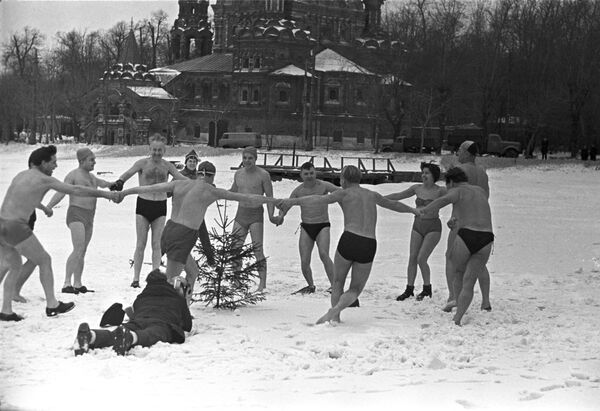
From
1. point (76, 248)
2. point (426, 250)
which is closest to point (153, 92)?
point (76, 248)

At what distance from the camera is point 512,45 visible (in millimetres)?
15523

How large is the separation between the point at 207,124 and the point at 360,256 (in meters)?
4.97

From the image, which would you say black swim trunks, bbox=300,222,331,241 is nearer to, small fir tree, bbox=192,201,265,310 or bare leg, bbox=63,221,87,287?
small fir tree, bbox=192,201,265,310

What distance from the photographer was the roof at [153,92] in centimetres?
1370

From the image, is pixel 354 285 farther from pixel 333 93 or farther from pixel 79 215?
pixel 333 93

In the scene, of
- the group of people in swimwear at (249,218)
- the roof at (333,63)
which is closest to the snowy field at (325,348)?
the group of people in swimwear at (249,218)

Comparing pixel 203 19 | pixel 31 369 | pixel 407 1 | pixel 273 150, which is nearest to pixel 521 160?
pixel 407 1

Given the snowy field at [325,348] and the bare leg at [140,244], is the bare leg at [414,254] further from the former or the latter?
the bare leg at [140,244]

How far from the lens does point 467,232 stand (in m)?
10.5

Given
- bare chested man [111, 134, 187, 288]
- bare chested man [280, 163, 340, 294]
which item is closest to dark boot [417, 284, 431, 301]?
bare chested man [280, 163, 340, 294]

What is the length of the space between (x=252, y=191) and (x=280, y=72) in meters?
2.97

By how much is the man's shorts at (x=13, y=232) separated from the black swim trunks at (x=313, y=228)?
3.25 meters

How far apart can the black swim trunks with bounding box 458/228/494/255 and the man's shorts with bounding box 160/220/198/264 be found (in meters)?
2.52

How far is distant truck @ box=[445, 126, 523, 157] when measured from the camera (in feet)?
50.1
